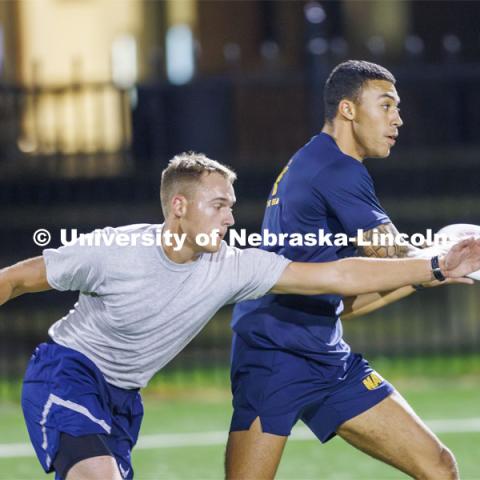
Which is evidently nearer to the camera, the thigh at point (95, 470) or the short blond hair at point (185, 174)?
the thigh at point (95, 470)

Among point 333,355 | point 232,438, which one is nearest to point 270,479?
point 232,438

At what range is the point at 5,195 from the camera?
13.7 meters

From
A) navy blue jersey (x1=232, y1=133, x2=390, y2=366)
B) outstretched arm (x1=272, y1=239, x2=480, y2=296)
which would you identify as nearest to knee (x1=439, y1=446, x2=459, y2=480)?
navy blue jersey (x1=232, y1=133, x2=390, y2=366)

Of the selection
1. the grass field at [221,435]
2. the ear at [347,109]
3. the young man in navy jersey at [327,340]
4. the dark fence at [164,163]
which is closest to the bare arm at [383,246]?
the young man in navy jersey at [327,340]

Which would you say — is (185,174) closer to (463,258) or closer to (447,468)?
(463,258)

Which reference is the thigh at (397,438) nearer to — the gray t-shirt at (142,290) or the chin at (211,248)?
the gray t-shirt at (142,290)

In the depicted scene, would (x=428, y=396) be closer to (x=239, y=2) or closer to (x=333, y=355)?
(x=333, y=355)

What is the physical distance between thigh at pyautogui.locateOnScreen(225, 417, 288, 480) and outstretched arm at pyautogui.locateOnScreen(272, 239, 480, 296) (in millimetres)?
768

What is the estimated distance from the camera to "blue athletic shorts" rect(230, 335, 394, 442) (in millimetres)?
6422

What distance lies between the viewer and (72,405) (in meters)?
5.85

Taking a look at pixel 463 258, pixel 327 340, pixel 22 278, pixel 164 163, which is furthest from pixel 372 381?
pixel 164 163

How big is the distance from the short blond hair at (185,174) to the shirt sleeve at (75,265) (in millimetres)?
390

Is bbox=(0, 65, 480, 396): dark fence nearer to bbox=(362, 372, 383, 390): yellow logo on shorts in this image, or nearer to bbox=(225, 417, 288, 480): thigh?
bbox=(362, 372, 383, 390): yellow logo on shorts

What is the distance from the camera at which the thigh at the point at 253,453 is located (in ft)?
20.4
